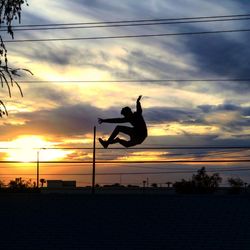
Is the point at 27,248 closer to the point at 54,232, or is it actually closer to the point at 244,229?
the point at 54,232

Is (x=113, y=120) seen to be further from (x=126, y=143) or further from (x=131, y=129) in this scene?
(x=126, y=143)

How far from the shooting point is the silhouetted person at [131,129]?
523 inches

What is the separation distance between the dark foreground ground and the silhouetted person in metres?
1.46

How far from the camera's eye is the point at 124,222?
44.6 feet

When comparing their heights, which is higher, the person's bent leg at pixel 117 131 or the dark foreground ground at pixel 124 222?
the person's bent leg at pixel 117 131

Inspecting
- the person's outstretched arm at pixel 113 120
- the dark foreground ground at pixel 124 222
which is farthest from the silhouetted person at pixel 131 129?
the dark foreground ground at pixel 124 222

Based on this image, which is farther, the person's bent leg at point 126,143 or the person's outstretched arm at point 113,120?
the person's bent leg at point 126,143

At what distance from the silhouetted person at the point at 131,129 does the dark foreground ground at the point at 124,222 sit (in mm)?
1458

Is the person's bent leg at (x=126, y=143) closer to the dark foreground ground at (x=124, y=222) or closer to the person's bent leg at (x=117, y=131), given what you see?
the person's bent leg at (x=117, y=131)

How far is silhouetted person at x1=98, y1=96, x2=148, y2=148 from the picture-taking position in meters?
13.3

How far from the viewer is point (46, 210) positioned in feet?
45.9

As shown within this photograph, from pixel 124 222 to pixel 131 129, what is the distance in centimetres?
220

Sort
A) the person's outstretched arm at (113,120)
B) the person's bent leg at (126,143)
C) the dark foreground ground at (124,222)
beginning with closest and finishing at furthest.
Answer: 1. the person's outstretched arm at (113,120)
2. the dark foreground ground at (124,222)
3. the person's bent leg at (126,143)

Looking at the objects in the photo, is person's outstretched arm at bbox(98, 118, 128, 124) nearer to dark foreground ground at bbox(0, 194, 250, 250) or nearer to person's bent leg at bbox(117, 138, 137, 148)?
person's bent leg at bbox(117, 138, 137, 148)
